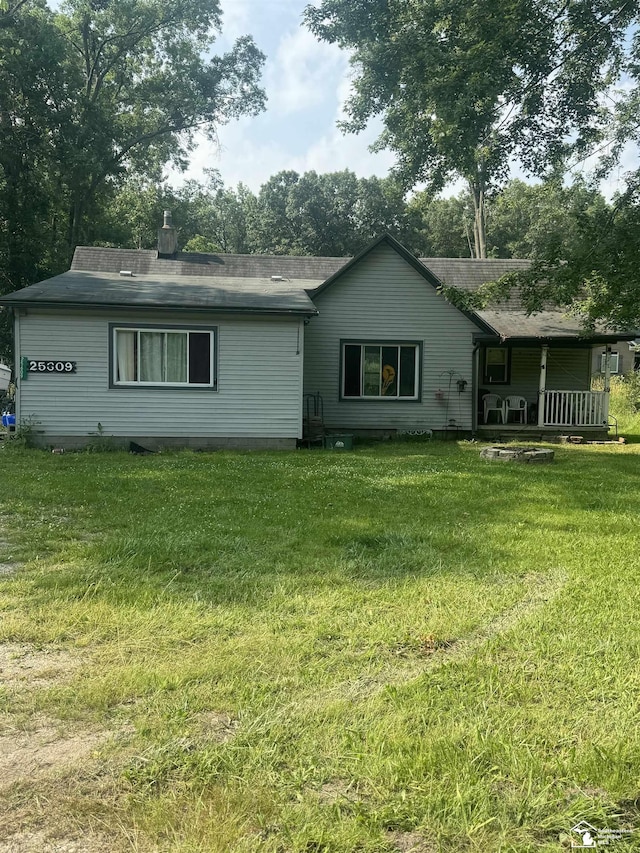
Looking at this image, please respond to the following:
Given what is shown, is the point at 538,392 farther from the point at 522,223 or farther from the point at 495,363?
the point at 522,223

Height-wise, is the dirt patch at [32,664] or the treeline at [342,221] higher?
the treeline at [342,221]

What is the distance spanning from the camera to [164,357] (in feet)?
40.1

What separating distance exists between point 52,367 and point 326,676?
10862 mm

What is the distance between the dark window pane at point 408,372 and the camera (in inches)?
587

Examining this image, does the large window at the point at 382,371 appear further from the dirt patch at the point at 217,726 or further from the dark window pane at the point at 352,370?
the dirt patch at the point at 217,726

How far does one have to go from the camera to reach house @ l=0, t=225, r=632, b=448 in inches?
472

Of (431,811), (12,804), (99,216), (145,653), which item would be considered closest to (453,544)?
(145,653)

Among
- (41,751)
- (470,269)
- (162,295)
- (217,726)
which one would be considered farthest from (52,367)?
(470,269)

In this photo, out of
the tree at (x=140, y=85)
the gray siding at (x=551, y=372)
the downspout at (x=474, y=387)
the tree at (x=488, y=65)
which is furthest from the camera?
the tree at (x=140, y=85)

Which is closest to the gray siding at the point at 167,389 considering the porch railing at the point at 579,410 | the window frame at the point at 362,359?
the window frame at the point at 362,359

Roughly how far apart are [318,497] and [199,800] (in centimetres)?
534

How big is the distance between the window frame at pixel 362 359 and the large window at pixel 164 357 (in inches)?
149

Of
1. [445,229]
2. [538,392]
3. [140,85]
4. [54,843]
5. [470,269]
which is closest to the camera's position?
[54,843]

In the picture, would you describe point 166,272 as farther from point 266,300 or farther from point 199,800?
point 199,800
